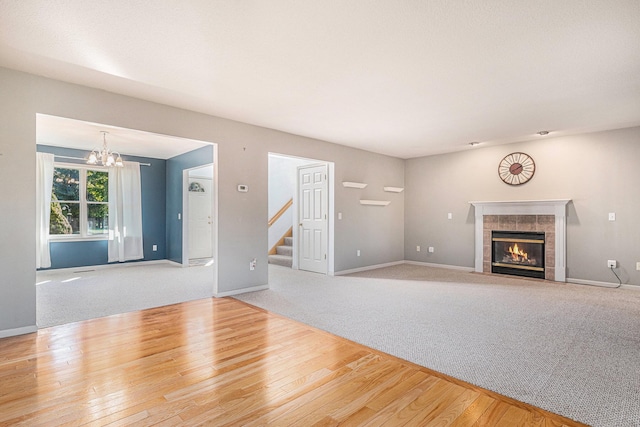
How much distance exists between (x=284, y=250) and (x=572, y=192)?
5.69 meters

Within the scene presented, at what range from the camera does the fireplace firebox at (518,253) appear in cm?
586

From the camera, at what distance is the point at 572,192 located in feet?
18.1

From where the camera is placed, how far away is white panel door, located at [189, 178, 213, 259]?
7605mm

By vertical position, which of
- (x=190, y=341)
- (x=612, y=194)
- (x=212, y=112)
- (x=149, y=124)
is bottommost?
(x=190, y=341)

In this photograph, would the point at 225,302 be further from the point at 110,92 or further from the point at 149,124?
the point at 110,92

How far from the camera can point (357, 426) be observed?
5.85 ft

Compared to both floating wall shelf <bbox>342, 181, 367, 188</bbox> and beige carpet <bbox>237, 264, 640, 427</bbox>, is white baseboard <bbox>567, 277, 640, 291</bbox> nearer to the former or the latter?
beige carpet <bbox>237, 264, 640, 427</bbox>

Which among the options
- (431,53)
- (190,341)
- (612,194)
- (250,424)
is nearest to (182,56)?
(431,53)

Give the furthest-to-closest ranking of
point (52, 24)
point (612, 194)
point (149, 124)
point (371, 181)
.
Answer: point (371, 181) → point (612, 194) → point (149, 124) → point (52, 24)

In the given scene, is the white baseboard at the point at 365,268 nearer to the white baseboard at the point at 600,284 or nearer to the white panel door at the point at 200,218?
the white baseboard at the point at 600,284

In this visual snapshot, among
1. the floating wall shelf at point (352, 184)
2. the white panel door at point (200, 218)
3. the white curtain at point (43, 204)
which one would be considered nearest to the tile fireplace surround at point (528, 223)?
the floating wall shelf at point (352, 184)

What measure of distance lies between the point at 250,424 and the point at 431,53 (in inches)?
118

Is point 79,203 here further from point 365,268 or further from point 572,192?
point 572,192

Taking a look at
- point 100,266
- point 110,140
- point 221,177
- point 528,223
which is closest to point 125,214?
point 100,266
